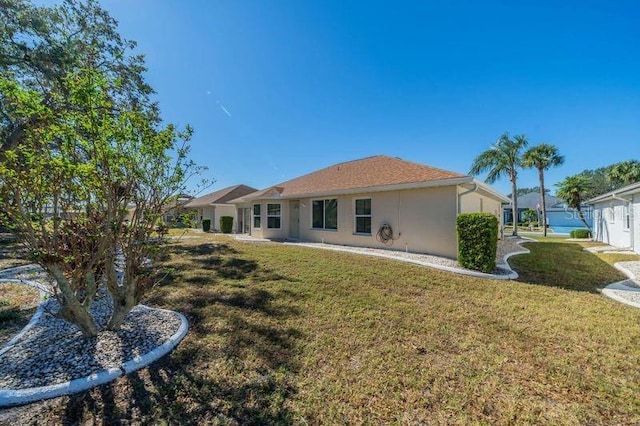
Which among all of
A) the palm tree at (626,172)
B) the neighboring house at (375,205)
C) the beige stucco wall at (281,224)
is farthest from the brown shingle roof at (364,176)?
the palm tree at (626,172)

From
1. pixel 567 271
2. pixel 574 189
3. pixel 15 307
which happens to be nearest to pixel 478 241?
pixel 567 271

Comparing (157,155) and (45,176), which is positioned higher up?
(157,155)

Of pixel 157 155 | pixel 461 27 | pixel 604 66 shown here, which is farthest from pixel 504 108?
pixel 157 155

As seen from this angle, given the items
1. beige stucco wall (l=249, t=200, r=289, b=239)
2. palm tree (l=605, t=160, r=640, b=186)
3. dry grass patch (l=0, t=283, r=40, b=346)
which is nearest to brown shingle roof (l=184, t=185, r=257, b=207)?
beige stucco wall (l=249, t=200, r=289, b=239)

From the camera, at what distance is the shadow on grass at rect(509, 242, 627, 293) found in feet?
23.9

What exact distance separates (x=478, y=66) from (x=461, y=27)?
2300mm

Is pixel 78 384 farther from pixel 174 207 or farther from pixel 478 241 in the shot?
pixel 478 241

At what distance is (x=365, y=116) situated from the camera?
51.6ft

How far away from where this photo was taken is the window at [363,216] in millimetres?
12242

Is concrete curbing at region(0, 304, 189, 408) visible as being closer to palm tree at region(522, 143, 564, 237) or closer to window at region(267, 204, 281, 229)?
window at region(267, 204, 281, 229)

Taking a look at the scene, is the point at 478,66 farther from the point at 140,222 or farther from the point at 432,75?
the point at 140,222

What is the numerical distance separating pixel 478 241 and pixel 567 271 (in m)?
3.49

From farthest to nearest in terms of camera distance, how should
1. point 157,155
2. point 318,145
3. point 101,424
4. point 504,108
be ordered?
point 318,145 → point 504,108 → point 157,155 → point 101,424

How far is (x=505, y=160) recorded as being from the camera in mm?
23828
